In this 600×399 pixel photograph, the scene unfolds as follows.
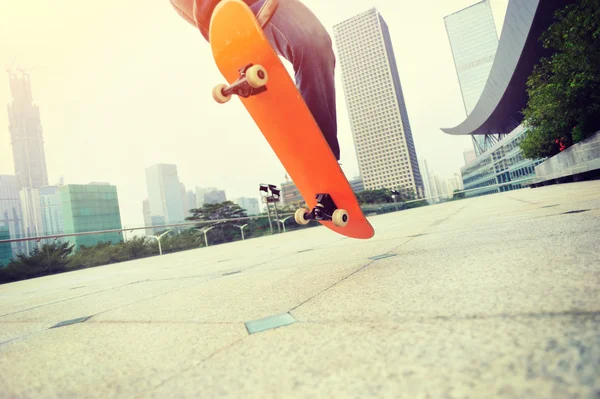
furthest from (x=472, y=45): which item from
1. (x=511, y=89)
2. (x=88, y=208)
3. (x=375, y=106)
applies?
(x=88, y=208)

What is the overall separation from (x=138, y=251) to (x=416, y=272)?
1103 centimetres

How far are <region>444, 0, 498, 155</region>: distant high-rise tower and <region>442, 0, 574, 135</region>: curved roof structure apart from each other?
82757 mm

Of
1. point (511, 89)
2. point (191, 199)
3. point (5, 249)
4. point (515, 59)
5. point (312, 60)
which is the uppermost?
point (191, 199)

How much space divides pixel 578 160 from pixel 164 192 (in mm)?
139143

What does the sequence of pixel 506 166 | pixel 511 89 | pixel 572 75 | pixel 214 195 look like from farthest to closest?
pixel 214 195, pixel 506 166, pixel 511 89, pixel 572 75

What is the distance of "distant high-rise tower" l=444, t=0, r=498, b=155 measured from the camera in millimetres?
107062

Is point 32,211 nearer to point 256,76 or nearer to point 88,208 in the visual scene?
point 88,208

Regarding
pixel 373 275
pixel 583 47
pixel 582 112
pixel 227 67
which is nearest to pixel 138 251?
pixel 227 67

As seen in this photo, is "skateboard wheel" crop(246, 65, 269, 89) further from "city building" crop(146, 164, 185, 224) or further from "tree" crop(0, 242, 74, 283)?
"city building" crop(146, 164, 185, 224)

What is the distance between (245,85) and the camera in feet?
5.99

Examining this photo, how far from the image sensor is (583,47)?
26.1 ft

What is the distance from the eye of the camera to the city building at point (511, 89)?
16016mm

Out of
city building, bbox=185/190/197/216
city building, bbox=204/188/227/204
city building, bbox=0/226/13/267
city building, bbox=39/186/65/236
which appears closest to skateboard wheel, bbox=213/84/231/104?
city building, bbox=0/226/13/267

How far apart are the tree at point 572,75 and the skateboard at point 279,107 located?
908cm
